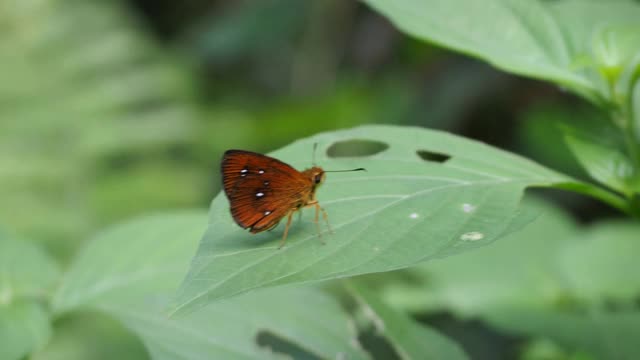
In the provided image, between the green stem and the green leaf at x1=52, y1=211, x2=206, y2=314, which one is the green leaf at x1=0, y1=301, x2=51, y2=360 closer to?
the green leaf at x1=52, y1=211, x2=206, y2=314

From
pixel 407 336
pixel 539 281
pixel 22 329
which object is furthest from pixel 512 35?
pixel 539 281

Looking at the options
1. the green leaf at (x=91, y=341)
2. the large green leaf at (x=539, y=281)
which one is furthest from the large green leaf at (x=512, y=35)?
the green leaf at (x=91, y=341)

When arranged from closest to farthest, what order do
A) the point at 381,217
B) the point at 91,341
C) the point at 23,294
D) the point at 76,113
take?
the point at 381,217 < the point at 23,294 < the point at 91,341 < the point at 76,113

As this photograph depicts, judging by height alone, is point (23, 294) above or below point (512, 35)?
below

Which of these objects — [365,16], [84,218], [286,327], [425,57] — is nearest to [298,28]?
[365,16]

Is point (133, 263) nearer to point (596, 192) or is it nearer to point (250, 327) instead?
point (250, 327)

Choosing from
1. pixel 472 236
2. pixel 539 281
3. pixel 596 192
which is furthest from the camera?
pixel 539 281

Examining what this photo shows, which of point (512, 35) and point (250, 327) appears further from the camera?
point (512, 35)

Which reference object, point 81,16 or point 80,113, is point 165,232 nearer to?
point 80,113

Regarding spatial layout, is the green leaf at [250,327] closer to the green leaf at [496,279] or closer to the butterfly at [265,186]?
the butterfly at [265,186]
